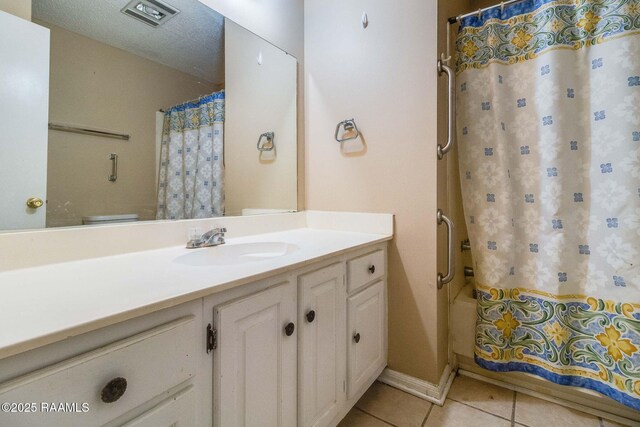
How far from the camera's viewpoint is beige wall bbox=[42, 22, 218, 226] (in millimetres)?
884

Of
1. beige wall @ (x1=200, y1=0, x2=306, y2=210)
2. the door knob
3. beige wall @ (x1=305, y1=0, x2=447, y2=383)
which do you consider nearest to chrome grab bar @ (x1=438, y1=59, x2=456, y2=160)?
beige wall @ (x1=305, y1=0, x2=447, y2=383)

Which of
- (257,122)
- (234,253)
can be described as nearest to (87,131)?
(234,253)

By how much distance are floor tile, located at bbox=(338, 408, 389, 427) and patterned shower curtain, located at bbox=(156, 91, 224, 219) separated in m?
1.08

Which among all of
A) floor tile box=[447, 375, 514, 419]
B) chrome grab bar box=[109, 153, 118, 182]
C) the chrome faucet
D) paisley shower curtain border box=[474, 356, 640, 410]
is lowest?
floor tile box=[447, 375, 514, 419]

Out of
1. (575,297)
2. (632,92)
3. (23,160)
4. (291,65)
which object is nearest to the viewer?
(23,160)

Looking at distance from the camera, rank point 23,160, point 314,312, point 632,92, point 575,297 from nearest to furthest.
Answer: point 23,160
point 314,312
point 632,92
point 575,297

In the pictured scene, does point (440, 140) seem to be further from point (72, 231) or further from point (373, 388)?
point (72, 231)

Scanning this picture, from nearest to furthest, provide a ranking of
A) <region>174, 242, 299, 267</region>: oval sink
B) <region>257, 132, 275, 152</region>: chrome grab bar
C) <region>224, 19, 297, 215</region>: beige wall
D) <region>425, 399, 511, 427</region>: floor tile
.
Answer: <region>174, 242, 299, 267</region>: oval sink, <region>425, 399, 511, 427</region>: floor tile, <region>224, 19, 297, 215</region>: beige wall, <region>257, 132, 275, 152</region>: chrome grab bar

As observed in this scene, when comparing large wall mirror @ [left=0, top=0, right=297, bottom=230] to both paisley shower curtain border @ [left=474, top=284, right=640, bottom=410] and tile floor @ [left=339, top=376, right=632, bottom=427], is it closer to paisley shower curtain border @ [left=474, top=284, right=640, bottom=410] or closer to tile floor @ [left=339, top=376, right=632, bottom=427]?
tile floor @ [left=339, top=376, right=632, bottom=427]

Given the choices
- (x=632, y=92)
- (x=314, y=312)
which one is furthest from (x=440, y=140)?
(x=314, y=312)

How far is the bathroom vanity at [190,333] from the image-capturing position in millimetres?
438

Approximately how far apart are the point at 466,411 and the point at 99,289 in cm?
149

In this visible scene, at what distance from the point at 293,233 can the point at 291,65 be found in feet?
3.32

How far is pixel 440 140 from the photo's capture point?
1.31 meters
